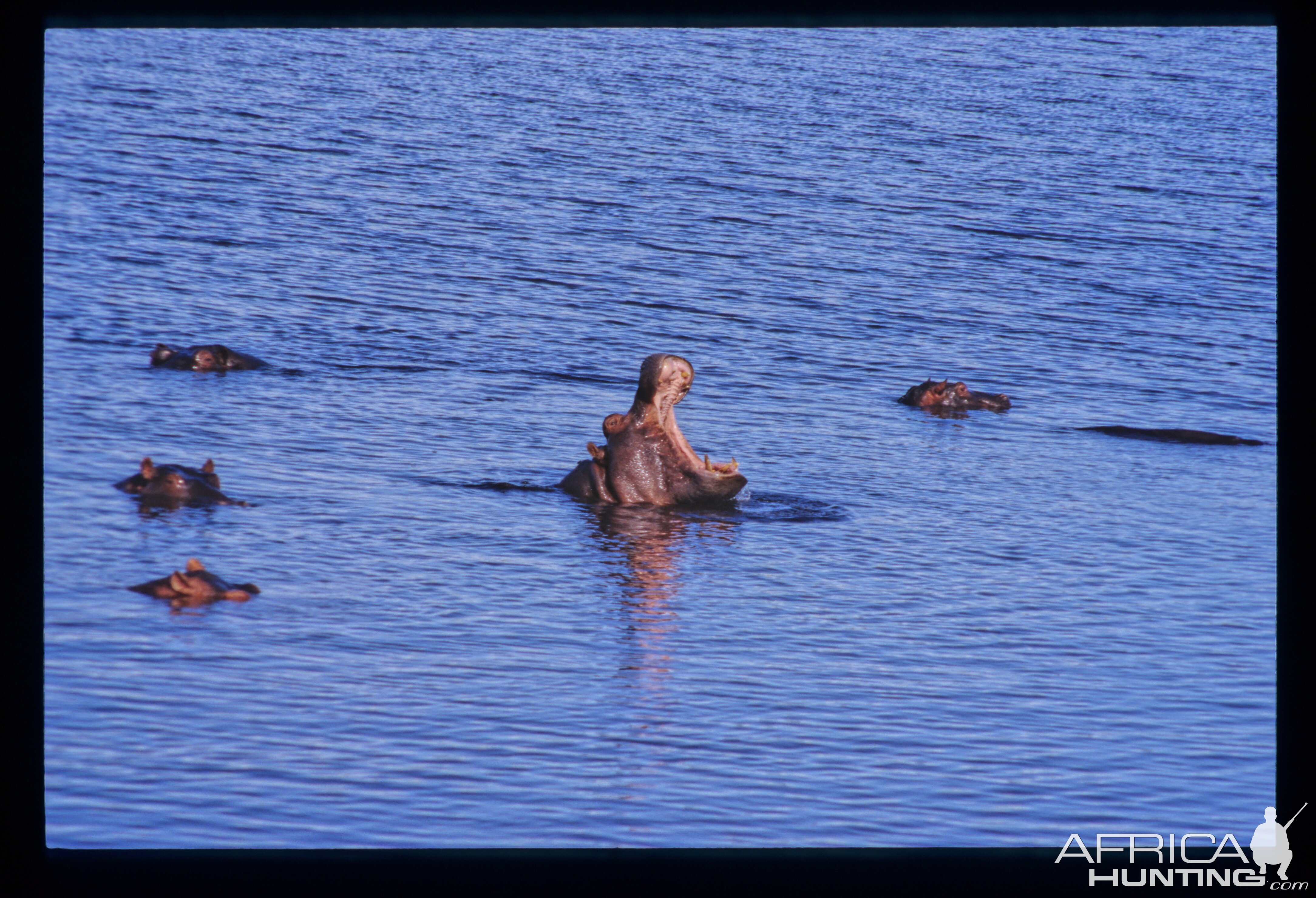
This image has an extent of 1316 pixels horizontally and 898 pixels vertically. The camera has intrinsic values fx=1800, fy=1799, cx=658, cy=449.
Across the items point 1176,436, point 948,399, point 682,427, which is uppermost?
point 948,399

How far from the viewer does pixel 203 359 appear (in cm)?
1444

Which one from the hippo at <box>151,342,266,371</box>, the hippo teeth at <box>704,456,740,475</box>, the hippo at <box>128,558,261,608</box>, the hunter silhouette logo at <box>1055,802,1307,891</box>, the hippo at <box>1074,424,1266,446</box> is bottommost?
the hunter silhouette logo at <box>1055,802,1307,891</box>

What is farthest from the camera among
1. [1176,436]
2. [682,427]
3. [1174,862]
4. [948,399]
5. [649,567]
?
[948,399]

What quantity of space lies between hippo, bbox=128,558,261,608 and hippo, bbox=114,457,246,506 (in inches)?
52.0

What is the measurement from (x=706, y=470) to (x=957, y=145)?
568 cm

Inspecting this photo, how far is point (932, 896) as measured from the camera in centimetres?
882

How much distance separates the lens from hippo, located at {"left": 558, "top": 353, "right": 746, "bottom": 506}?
1268cm

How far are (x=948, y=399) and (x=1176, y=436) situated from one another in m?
1.87

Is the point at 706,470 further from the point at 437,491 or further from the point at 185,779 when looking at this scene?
the point at 185,779

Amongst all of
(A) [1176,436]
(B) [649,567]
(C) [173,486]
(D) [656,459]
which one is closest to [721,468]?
(D) [656,459]

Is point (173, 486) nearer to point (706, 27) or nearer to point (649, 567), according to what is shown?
point (649, 567)

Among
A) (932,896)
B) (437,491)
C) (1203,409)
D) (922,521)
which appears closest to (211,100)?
(437,491)
